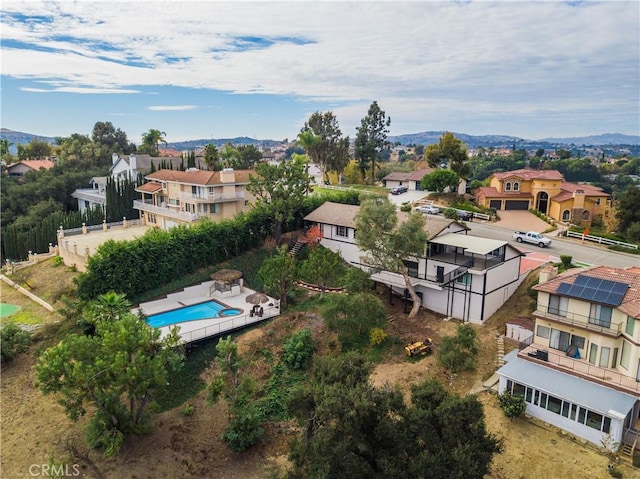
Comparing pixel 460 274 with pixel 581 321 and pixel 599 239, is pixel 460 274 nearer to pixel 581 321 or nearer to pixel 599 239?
pixel 581 321

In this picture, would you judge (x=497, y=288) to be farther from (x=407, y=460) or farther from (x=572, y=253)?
(x=407, y=460)

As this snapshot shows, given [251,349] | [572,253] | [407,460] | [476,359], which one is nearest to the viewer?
[407,460]

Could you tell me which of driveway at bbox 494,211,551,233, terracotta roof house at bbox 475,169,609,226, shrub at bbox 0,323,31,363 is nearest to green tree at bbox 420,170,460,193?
terracotta roof house at bbox 475,169,609,226

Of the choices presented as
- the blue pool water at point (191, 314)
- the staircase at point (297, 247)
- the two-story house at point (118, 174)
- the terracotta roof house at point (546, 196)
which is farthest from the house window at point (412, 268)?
the two-story house at point (118, 174)

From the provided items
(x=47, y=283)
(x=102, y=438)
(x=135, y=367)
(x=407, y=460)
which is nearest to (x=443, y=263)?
(x=407, y=460)

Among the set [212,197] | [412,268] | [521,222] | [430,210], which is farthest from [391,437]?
[521,222]

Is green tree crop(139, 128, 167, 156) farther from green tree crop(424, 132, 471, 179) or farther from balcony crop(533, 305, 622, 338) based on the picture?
balcony crop(533, 305, 622, 338)
